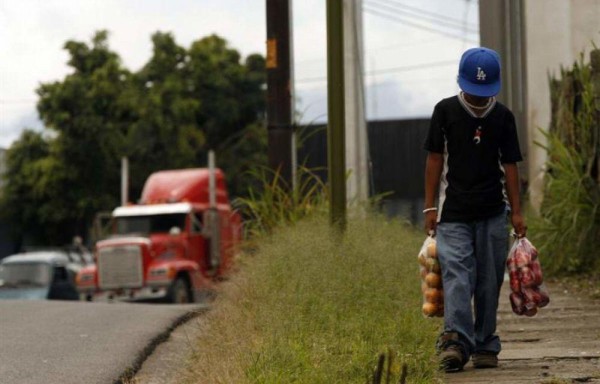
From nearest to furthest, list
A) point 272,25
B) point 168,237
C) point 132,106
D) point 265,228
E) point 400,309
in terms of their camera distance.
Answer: point 400,309
point 265,228
point 272,25
point 168,237
point 132,106

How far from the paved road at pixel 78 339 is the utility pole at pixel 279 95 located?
7.77 ft

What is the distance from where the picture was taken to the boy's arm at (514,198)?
321 inches

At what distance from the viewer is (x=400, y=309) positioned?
9078mm

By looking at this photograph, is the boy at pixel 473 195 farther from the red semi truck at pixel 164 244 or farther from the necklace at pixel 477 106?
the red semi truck at pixel 164 244

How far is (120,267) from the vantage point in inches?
1140

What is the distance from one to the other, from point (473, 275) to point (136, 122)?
150ft

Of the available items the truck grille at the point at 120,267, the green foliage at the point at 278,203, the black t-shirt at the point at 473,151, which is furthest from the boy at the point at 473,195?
the truck grille at the point at 120,267

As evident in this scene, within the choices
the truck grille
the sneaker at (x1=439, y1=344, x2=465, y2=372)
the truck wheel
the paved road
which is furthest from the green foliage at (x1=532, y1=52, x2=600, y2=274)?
the truck grille

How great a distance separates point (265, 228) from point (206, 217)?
14197mm

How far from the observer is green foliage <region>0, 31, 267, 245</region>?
5356 centimetres

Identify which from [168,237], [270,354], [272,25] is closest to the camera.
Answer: [270,354]

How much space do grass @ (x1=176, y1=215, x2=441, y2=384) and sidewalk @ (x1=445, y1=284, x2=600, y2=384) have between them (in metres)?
0.44

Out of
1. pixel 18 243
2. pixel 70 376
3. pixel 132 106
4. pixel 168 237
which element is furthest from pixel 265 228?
pixel 18 243

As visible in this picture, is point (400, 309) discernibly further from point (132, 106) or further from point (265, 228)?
point (132, 106)
